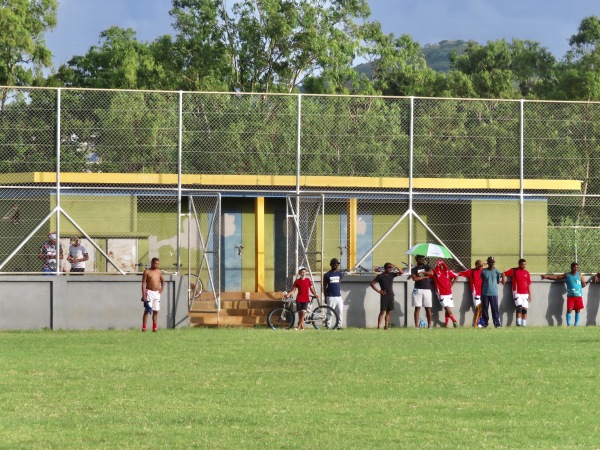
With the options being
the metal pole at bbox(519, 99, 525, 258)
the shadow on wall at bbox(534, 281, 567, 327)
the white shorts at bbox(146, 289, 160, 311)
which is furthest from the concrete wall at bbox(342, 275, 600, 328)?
the white shorts at bbox(146, 289, 160, 311)

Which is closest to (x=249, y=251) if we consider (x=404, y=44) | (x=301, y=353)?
(x=301, y=353)

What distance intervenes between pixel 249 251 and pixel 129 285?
634cm

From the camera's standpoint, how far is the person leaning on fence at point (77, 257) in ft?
91.2

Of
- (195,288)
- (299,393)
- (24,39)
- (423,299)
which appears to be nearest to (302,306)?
(195,288)

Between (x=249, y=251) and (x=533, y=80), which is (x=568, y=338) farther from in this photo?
(x=533, y=80)

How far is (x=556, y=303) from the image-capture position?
101ft

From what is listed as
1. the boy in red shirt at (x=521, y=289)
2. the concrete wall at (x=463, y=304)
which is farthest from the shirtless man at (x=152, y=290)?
the boy in red shirt at (x=521, y=289)

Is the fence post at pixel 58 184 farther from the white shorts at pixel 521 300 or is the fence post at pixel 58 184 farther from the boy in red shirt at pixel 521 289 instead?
the white shorts at pixel 521 300

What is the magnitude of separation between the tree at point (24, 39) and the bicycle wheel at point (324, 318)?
27840mm

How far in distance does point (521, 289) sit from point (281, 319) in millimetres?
5535

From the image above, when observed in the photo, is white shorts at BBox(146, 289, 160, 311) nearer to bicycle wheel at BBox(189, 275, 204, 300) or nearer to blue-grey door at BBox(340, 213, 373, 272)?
bicycle wheel at BBox(189, 275, 204, 300)

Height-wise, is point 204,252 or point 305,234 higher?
point 305,234

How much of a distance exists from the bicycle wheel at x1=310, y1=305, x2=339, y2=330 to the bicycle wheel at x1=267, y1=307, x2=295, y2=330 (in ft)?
1.51

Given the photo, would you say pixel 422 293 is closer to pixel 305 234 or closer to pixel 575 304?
pixel 305 234
